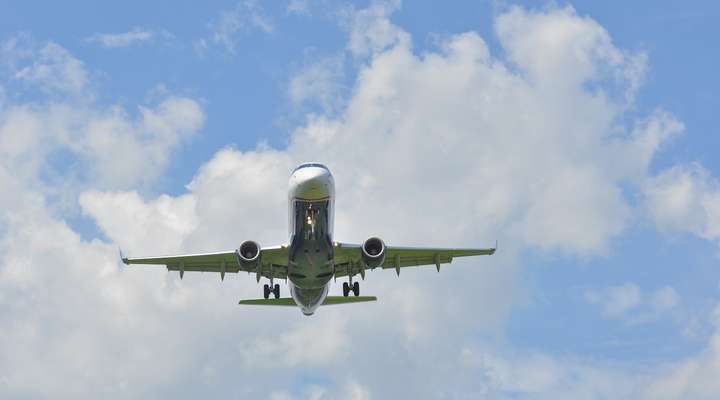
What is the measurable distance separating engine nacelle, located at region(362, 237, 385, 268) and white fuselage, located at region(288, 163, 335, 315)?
1.61m

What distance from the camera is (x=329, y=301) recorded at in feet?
185

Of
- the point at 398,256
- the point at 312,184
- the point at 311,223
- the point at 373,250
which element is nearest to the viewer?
the point at 312,184

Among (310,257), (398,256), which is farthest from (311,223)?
(398,256)

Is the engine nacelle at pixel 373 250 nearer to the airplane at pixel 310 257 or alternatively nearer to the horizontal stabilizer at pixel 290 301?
the airplane at pixel 310 257

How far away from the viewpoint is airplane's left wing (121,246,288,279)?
168ft

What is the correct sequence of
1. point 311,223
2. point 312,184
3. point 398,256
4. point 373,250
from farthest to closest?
1. point 398,256
2. point 373,250
3. point 311,223
4. point 312,184

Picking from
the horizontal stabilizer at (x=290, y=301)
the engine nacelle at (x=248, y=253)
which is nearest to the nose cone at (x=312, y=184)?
the engine nacelle at (x=248, y=253)

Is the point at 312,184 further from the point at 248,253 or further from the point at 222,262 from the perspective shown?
the point at 222,262

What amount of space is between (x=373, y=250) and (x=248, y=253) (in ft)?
18.5

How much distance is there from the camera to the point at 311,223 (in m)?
47.2

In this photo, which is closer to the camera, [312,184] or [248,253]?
[312,184]

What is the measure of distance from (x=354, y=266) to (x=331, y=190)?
7.25m

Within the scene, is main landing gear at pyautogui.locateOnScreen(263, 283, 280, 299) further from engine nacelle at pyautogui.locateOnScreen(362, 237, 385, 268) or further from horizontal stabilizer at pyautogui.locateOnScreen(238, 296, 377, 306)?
engine nacelle at pyautogui.locateOnScreen(362, 237, 385, 268)

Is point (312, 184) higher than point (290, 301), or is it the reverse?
point (290, 301)
